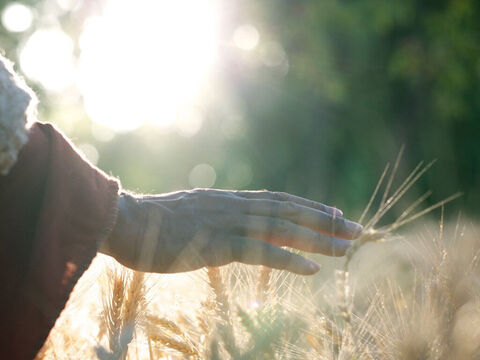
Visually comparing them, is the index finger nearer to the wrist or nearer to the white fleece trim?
the wrist

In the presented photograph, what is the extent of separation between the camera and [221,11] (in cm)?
1082

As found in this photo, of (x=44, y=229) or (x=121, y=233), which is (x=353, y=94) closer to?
(x=121, y=233)

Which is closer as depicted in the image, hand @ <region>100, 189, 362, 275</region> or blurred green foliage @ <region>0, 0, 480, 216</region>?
hand @ <region>100, 189, 362, 275</region>

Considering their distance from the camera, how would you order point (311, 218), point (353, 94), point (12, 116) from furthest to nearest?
point (353, 94)
point (311, 218)
point (12, 116)

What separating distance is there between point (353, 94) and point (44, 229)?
9955 mm

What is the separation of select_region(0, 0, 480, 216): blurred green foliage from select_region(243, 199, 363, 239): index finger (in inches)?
326

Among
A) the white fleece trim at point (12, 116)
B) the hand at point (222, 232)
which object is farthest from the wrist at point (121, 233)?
the white fleece trim at point (12, 116)

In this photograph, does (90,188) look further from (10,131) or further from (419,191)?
(419,191)

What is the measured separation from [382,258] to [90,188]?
111 cm

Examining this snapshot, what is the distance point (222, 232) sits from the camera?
132cm

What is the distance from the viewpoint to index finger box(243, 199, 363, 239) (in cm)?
129

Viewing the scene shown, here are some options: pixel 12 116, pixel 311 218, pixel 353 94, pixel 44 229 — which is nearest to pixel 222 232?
pixel 311 218

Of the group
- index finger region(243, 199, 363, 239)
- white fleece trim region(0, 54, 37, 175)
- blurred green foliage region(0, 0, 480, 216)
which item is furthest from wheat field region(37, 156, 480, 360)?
blurred green foliage region(0, 0, 480, 216)

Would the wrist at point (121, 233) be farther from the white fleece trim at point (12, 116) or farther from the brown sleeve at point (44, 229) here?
the white fleece trim at point (12, 116)
